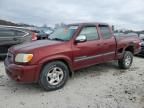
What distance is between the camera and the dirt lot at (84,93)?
3.97 meters

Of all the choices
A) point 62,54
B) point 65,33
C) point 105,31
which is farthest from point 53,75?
point 105,31

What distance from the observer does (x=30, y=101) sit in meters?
4.11

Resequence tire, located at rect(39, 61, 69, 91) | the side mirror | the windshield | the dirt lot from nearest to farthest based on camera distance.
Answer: the dirt lot < tire, located at rect(39, 61, 69, 91) < the side mirror < the windshield

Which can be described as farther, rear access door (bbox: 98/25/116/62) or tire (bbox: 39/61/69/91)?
rear access door (bbox: 98/25/116/62)

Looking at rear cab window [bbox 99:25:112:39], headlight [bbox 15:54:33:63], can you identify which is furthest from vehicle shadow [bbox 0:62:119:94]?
rear cab window [bbox 99:25:112:39]

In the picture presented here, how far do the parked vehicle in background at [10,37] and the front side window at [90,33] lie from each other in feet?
13.2

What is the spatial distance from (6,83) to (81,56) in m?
2.33

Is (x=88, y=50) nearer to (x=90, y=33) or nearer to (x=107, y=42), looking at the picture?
(x=90, y=33)

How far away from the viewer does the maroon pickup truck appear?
4344 mm

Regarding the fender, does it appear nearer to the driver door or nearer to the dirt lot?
the driver door

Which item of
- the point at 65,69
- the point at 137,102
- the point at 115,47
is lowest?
the point at 137,102

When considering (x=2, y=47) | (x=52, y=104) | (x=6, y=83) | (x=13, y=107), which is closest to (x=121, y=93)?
(x=52, y=104)

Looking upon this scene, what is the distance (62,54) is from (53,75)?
0.60 metres

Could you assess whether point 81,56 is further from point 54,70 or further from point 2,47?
point 2,47
